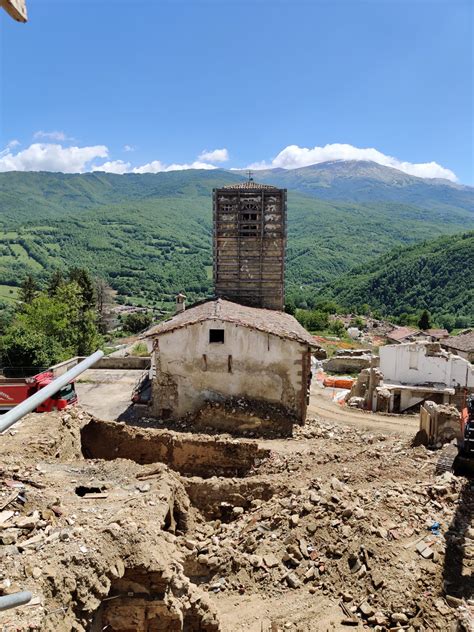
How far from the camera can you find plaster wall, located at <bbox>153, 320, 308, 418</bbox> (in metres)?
21.4

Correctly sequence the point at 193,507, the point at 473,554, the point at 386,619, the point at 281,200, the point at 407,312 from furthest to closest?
1. the point at 407,312
2. the point at 281,200
3. the point at 193,507
4. the point at 473,554
5. the point at 386,619

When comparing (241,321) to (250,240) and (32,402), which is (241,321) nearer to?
(250,240)

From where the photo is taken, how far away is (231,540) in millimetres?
12719

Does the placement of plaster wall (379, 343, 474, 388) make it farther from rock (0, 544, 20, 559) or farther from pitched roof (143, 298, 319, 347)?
rock (0, 544, 20, 559)

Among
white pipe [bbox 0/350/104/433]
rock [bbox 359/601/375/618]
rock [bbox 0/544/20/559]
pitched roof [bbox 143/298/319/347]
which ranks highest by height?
white pipe [bbox 0/350/104/433]

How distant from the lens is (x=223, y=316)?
21.9 metres

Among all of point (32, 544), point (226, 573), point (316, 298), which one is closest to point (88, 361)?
point (32, 544)

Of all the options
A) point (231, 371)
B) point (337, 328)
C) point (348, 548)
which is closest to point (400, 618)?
point (348, 548)

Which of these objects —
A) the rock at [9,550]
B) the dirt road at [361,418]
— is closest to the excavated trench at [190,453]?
the dirt road at [361,418]

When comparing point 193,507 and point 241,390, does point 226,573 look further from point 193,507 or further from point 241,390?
point 241,390

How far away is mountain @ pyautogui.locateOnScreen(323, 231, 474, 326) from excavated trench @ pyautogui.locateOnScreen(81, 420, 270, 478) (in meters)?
91.3

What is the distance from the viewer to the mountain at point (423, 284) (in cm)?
11188

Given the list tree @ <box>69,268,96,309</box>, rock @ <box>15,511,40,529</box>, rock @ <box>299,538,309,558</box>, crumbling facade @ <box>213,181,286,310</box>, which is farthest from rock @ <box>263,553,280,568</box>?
tree @ <box>69,268,96,309</box>

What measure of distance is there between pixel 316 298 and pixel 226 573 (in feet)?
410
